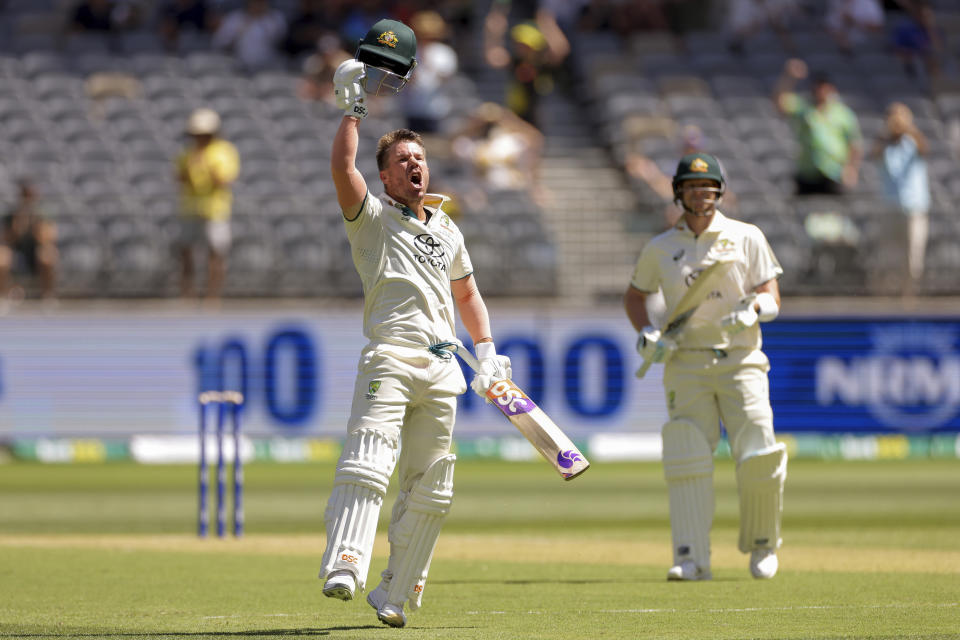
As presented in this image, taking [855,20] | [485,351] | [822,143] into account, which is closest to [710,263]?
[485,351]

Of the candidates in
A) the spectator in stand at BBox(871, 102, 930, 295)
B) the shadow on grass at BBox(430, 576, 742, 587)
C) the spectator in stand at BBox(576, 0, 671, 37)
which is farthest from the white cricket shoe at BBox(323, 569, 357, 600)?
the spectator in stand at BBox(576, 0, 671, 37)

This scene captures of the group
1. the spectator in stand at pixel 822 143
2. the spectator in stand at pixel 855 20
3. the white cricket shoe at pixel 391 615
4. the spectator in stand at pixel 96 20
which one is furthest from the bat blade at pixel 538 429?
the spectator in stand at pixel 855 20

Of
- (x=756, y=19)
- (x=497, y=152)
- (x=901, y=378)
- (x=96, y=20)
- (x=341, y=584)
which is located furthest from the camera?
(x=756, y=19)

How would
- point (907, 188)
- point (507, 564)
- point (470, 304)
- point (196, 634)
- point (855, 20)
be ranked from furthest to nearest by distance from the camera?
point (855, 20) < point (907, 188) < point (507, 564) < point (470, 304) < point (196, 634)

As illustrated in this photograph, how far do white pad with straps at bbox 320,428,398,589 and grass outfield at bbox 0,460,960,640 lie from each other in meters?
0.35

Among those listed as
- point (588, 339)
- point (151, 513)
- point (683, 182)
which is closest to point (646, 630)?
point (683, 182)

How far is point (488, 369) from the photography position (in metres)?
7.32

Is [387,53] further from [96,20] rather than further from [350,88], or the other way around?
[96,20]

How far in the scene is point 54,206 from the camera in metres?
19.0

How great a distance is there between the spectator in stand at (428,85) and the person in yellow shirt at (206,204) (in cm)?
324

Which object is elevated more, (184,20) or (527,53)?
(184,20)

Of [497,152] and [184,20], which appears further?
[184,20]

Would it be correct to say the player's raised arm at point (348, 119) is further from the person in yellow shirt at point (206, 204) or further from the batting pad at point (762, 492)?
the person in yellow shirt at point (206, 204)

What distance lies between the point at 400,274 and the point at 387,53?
98cm
